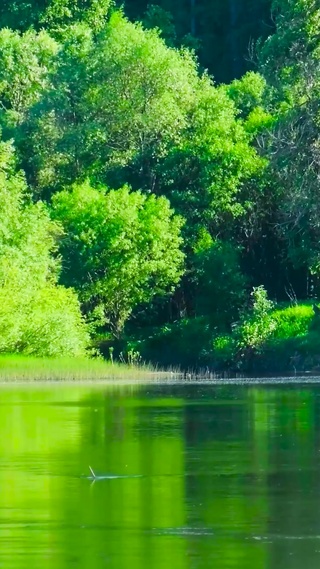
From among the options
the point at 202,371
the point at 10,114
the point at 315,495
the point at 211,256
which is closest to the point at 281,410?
the point at 315,495

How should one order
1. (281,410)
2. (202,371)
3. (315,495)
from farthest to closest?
(202,371), (281,410), (315,495)

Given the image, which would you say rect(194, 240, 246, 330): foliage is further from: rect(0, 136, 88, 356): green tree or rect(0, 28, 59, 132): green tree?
rect(0, 28, 59, 132): green tree

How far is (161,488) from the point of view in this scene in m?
16.9

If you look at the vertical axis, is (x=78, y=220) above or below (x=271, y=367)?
above

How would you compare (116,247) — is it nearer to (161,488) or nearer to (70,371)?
(70,371)

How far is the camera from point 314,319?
48906 millimetres

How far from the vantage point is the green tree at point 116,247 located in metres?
52.7

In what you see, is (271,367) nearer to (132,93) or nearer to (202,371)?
(202,371)

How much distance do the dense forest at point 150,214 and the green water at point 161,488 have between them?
18822 mm

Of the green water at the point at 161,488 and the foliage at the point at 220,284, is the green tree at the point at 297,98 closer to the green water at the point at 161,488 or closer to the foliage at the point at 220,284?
the foliage at the point at 220,284

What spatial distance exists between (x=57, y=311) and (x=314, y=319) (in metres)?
8.01

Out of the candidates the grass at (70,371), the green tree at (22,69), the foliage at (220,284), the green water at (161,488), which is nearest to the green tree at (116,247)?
the foliage at (220,284)

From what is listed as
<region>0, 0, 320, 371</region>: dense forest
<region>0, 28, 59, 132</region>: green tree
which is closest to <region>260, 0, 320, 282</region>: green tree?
<region>0, 0, 320, 371</region>: dense forest

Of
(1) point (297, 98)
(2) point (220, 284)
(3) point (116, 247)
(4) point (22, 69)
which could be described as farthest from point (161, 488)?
(4) point (22, 69)
